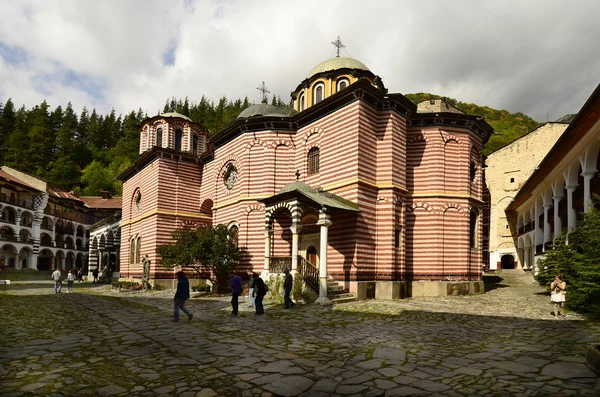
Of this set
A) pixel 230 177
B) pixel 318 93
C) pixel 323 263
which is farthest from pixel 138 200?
pixel 323 263

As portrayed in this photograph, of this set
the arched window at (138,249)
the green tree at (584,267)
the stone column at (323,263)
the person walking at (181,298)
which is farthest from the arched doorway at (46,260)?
the green tree at (584,267)

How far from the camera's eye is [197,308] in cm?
1477

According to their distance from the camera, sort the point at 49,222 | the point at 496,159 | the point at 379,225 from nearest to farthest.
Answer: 1. the point at 379,225
2. the point at 496,159
3. the point at 49,222

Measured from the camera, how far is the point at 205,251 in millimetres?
19969

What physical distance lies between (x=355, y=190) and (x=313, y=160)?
385 cm

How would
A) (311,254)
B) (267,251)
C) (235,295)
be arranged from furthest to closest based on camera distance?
(311,254) → (267,251) → (235,295)

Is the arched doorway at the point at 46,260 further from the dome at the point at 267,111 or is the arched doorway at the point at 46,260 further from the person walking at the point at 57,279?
the dome at the point at 267,111

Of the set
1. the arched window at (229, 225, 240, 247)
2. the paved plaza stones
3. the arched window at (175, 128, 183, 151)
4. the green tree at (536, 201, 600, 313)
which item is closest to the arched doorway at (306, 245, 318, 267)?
the arched window at (229, 225, 240, 247)

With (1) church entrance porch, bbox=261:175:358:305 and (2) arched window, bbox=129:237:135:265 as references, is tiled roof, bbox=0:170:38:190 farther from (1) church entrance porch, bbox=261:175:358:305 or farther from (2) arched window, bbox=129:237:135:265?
(1) church entrance porch, bbox=261:175:358:305

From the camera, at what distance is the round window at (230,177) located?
2411cm

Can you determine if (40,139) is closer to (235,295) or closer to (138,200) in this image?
(138,200)

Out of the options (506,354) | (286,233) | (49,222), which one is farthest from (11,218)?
(506,354)

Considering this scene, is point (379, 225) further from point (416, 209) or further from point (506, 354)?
point (506, 354)

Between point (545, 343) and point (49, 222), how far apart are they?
215ft
